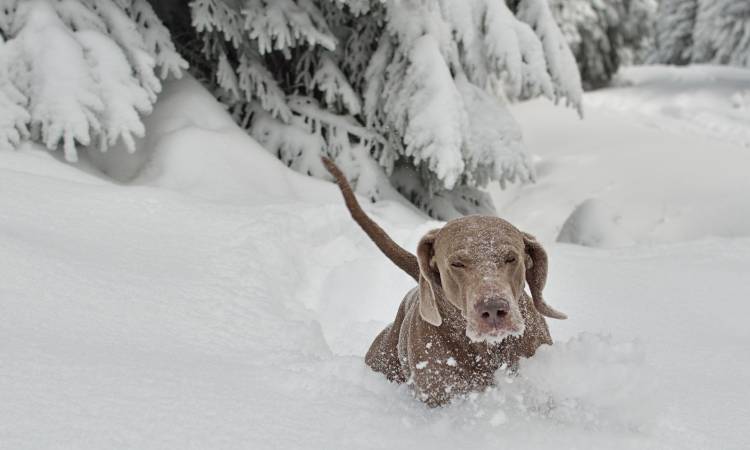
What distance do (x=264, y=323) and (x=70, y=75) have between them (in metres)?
2.59

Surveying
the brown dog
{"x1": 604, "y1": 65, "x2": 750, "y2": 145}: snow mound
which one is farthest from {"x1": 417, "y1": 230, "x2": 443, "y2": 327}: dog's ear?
{"x1": 604, "y1": 65, "x2": 750, "y2": 145}: snow mound

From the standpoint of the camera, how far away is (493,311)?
73.4 inches

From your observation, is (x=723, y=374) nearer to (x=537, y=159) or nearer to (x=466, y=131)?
(x=466, y=131)

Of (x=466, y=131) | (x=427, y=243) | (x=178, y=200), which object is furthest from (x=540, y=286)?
Result: (x=466, y=131)

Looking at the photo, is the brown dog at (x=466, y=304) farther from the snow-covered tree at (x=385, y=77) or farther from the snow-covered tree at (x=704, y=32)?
the snow-covered tree at (x=704, y=32)

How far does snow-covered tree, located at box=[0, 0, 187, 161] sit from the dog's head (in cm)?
311

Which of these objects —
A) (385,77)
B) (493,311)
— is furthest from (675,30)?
(493,311)

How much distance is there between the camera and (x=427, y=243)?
2.28 meters

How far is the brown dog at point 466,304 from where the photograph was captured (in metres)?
2.02

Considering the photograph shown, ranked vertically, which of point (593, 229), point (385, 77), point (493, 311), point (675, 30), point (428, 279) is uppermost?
point (493, 311)

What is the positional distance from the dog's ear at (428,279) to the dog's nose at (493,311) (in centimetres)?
29

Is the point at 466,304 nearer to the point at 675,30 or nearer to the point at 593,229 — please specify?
the point at 593,229

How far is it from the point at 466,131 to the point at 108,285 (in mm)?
3276

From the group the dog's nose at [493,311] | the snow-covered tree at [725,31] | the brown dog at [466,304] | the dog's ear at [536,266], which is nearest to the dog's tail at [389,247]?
the brown dog at [466,304]
